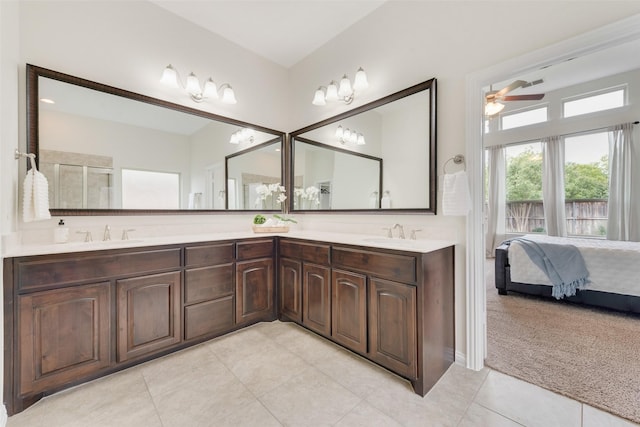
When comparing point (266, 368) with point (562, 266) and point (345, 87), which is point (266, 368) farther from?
point (562, 266)

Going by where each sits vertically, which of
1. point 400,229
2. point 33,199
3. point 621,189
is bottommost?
point 400,229

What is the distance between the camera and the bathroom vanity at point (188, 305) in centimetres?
149

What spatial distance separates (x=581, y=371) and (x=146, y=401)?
9.28 ft

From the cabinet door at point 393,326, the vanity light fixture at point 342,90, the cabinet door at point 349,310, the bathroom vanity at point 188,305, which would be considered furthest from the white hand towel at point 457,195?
the vanity light fixture at point 342,90

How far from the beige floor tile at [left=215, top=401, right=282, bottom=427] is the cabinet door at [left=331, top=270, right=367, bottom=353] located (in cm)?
75

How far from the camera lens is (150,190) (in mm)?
2291

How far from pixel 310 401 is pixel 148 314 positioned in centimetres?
128

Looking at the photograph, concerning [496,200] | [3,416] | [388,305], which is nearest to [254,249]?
[388,305]

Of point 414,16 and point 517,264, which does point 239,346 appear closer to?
point 414,16

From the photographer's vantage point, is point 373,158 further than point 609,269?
No

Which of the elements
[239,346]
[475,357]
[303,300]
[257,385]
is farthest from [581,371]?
[239,346]

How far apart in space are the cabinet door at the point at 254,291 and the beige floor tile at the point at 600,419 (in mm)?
2244

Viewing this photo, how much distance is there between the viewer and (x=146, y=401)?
153cm

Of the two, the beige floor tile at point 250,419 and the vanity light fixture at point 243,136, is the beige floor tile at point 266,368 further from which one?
the vanity light fixture at point 243,136
